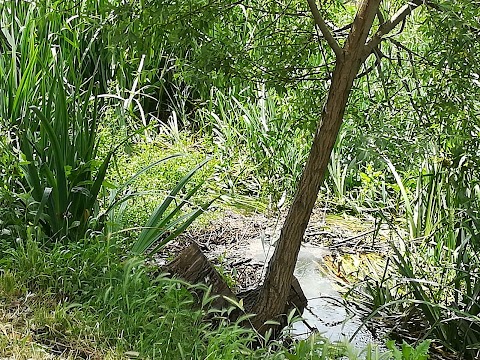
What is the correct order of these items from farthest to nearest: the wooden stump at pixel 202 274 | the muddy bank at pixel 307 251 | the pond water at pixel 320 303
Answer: the muddy bank at pixel 307 251 < the pond water at pixel 320 303 < the wooden stump at pixel 202 274

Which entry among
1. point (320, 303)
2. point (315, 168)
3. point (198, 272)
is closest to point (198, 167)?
point (198, 272)

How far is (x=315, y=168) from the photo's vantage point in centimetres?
238

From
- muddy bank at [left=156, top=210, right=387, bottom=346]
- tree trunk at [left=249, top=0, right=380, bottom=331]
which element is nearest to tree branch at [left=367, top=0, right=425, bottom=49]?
tree trunk at [left=249, top=0, right=380, bottom=331]

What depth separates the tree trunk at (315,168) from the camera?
2285mm

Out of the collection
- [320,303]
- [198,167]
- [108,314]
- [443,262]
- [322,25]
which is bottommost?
[320,303]

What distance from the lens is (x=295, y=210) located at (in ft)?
8.01

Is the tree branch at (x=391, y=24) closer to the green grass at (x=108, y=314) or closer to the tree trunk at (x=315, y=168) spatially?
the tree trunk at (x=315, y=168)

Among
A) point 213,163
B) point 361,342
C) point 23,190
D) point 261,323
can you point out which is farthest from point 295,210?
point 213,163

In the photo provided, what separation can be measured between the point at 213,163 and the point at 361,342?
2.12m

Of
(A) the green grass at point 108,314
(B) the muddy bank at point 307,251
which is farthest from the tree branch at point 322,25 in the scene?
(B) the muddy bank at point 307,251

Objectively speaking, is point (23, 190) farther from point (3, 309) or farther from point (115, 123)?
point (115, 123)

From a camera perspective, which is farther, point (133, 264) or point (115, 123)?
point (115, 123)

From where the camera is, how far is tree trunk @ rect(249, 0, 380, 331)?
2.29 metres

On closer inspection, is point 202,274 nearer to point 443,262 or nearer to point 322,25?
point 322,25
